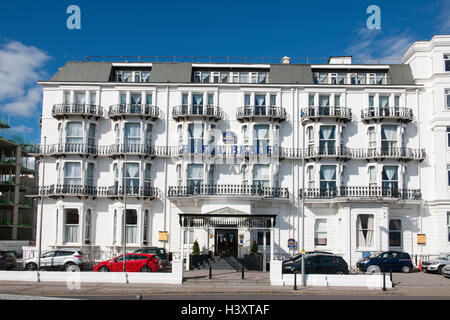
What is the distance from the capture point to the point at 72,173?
35125 millimetres

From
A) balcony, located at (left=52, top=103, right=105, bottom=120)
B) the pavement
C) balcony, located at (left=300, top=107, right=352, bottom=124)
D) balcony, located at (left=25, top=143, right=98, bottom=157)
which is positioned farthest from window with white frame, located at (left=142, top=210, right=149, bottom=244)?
balcony, located at (left=300, top=107, right=352, bottom=124)

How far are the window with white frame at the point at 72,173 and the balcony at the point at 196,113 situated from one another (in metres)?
8.73

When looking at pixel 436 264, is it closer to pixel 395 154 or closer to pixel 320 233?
pixel 320 233

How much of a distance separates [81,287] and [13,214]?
36.8m

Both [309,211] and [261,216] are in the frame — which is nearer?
[261,216]

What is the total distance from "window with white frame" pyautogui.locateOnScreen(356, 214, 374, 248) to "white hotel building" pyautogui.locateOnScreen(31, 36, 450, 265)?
0.08m

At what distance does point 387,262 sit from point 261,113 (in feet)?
47.6

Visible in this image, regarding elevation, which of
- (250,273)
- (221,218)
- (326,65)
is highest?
(326,65)

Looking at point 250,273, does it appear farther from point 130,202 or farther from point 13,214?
point 13,214

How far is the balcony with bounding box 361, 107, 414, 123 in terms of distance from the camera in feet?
114

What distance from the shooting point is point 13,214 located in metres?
54.3

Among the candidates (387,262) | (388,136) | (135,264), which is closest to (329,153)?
(388,136)

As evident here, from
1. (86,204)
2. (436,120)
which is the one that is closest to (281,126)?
(436,120)
